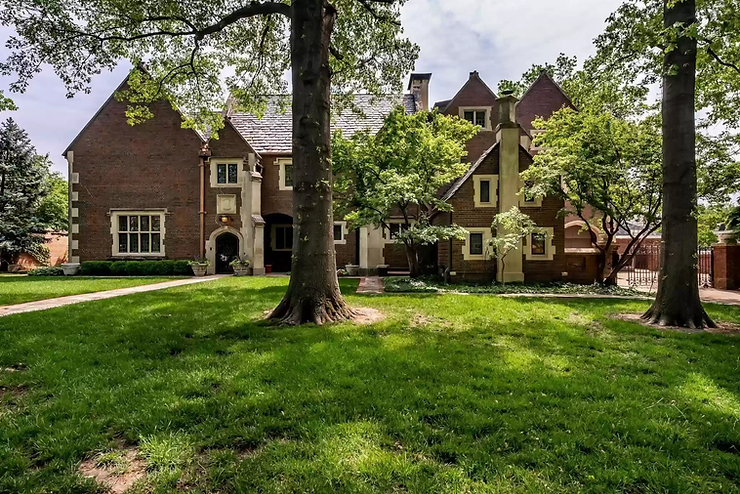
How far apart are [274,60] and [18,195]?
23934 mm

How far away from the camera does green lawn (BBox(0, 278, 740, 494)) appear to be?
265 centimetres

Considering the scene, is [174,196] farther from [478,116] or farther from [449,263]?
[478,116]

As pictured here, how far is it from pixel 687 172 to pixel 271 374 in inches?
349

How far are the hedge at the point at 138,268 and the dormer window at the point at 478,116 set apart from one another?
17628 millimetres

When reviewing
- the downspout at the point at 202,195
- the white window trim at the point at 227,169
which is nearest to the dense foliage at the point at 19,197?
the downspout at the point at 202,195

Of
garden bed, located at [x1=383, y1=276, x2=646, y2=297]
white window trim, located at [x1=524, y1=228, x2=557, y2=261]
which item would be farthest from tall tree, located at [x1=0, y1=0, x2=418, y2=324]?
white window trim, located at [x1=524, y1=228, x2=557, y2=261]

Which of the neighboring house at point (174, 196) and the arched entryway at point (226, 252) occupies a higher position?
the neighboring house at point (174, 196)

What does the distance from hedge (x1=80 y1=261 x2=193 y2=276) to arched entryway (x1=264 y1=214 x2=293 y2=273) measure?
14.5 ft

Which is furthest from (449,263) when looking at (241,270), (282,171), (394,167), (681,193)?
(282,171)

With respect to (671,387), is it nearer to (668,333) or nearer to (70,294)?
(668,333)

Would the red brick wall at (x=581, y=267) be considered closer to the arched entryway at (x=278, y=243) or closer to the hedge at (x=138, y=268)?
the arched entryway at (x=278, y=243)

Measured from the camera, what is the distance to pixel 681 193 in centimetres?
775

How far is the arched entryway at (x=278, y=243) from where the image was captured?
21734 mm

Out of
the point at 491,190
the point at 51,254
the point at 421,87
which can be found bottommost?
the point at 51,254
